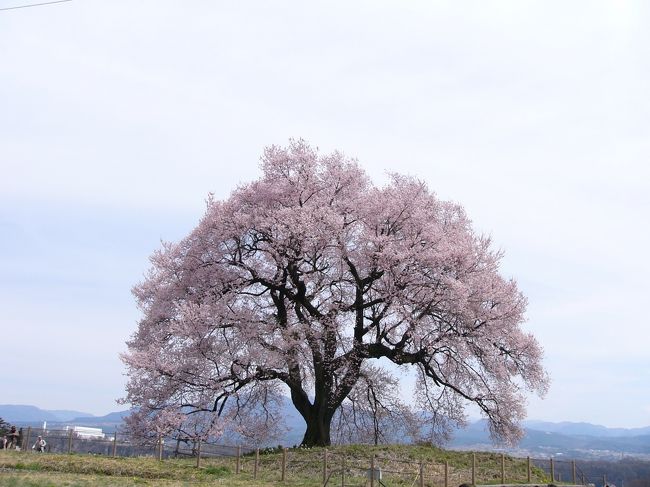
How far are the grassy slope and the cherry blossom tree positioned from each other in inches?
169

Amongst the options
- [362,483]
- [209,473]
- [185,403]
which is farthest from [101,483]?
[185,403]

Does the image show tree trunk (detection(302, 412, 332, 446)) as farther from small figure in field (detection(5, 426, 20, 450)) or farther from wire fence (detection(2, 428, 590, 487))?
small figure in field (detection(5, 426, 20, 450))

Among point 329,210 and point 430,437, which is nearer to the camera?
point 329,210

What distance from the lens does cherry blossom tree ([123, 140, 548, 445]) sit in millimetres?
34812

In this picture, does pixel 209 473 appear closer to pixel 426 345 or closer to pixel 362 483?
pixel 362 483

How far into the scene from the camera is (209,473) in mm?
Result: 28547

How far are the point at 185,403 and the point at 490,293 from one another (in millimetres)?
16568

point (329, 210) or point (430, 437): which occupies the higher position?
point (329, 210)

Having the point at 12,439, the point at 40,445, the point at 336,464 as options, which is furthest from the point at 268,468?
the point at 12,439

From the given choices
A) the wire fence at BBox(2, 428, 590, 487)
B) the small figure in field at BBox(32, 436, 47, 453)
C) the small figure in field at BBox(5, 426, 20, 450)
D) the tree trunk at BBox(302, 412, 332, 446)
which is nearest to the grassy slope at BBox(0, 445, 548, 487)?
the wire fence at BBox(2, 428, 590, 487)

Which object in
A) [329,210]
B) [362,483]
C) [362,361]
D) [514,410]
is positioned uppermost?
[329,210]

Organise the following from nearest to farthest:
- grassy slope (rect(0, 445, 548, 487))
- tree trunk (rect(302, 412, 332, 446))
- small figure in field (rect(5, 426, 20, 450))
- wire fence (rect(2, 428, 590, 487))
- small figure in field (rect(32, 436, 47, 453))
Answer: grassy slope (rect(0, 445, 548, 487)) < wire fence (rect(2, 428, 590, 487)) < tree trunk (rect(302, 412, 332, 446)) < small figure in field (rect(32, 436, 47, 453)) < small figure in field (rect(5, 426, 20, 450))

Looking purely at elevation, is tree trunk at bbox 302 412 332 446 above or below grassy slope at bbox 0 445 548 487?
above

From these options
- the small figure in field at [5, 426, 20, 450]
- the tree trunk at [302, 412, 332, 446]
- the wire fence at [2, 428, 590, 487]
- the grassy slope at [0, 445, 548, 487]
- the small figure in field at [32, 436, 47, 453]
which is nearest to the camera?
the grassy slope at [0, 445, 548, 487]
